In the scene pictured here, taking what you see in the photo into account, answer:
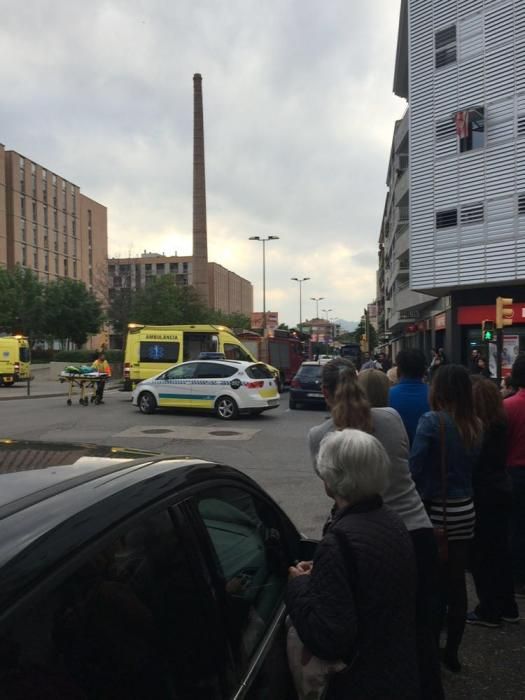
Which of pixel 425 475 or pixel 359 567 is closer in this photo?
pixel 359 567

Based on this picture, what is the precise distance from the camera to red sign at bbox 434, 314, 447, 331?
31094 millimetres

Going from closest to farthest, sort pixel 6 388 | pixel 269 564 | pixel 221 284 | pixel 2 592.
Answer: pixel 2 592
pixel 269 564
pixel 6 388
pixel 221 284

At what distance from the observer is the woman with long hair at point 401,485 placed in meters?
2.76

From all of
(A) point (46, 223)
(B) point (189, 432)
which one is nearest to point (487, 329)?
(B) point (189, 432)

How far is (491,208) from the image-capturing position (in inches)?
1040

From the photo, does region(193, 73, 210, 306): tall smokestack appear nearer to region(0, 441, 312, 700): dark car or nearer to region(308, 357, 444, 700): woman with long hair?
region(308, 357, 444, 700): woman with long hair

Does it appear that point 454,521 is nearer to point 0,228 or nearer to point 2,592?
point 2,592

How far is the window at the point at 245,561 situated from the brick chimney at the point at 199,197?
51802 mm

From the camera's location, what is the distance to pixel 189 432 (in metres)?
13.4

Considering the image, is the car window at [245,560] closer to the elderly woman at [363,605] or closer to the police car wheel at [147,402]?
the elderly woman at [363,605]

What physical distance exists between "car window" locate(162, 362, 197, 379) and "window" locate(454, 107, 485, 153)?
702 inches

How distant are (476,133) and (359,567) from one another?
28.3 metres

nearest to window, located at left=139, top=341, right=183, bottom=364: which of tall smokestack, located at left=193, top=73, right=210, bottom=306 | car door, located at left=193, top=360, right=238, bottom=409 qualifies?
car door, located at left=193, top=360, right=238, bottom=409

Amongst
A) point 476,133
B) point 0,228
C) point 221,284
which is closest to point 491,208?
point 476,133
